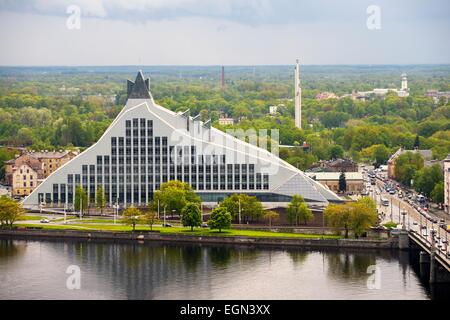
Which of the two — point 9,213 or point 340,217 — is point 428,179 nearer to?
point 340,217

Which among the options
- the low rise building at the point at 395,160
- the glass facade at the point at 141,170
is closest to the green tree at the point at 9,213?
the glass facade at the point at 141,170

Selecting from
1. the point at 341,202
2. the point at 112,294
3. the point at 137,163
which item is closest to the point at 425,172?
the point at 341,202

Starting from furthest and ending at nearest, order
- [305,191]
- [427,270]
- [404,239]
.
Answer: [305,191]
[404,239]
[427,270]

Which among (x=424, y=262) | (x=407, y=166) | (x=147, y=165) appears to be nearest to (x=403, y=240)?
(x=424, y=262)

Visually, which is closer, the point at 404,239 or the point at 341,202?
the point at 404,239

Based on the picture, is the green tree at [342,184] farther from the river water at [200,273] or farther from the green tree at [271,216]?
the river water at [200,273]

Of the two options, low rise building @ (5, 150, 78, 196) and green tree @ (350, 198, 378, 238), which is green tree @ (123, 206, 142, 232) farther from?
low rise building @ (5, 150, 78, 196)

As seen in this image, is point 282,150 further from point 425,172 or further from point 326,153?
point 425,172
